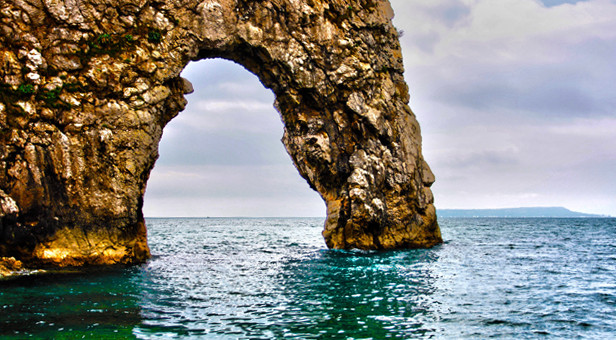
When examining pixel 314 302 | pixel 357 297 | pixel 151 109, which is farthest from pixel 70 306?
pixel 151 109

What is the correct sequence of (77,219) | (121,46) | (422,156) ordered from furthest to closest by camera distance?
(422,156)
(121,46)
(77,219)

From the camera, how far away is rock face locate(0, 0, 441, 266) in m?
18.5

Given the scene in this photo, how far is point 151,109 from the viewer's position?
70.6 feet

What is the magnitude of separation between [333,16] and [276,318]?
2272 cm

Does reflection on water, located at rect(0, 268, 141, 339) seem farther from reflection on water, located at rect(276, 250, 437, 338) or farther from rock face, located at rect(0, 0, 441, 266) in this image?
reflection on water, located at rect(276, 250, 437, 338)

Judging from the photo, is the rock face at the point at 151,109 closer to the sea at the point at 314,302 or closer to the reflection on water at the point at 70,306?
the reflection on water at the point at 70,306

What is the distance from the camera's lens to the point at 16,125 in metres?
18.1

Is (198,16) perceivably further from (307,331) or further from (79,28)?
(307,331)

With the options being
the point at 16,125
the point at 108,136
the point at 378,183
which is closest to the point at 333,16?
the point at 378,183

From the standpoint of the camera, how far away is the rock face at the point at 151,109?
727 inches

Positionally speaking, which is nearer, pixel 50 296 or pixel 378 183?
pixel 50 296

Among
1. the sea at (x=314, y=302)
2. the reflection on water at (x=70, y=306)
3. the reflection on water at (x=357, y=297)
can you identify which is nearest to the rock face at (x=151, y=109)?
the reflection on water at (x=70, y=306)

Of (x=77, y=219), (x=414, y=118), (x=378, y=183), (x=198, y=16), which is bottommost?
(x=77, y=219)

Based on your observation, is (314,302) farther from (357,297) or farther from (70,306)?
(70,306)
